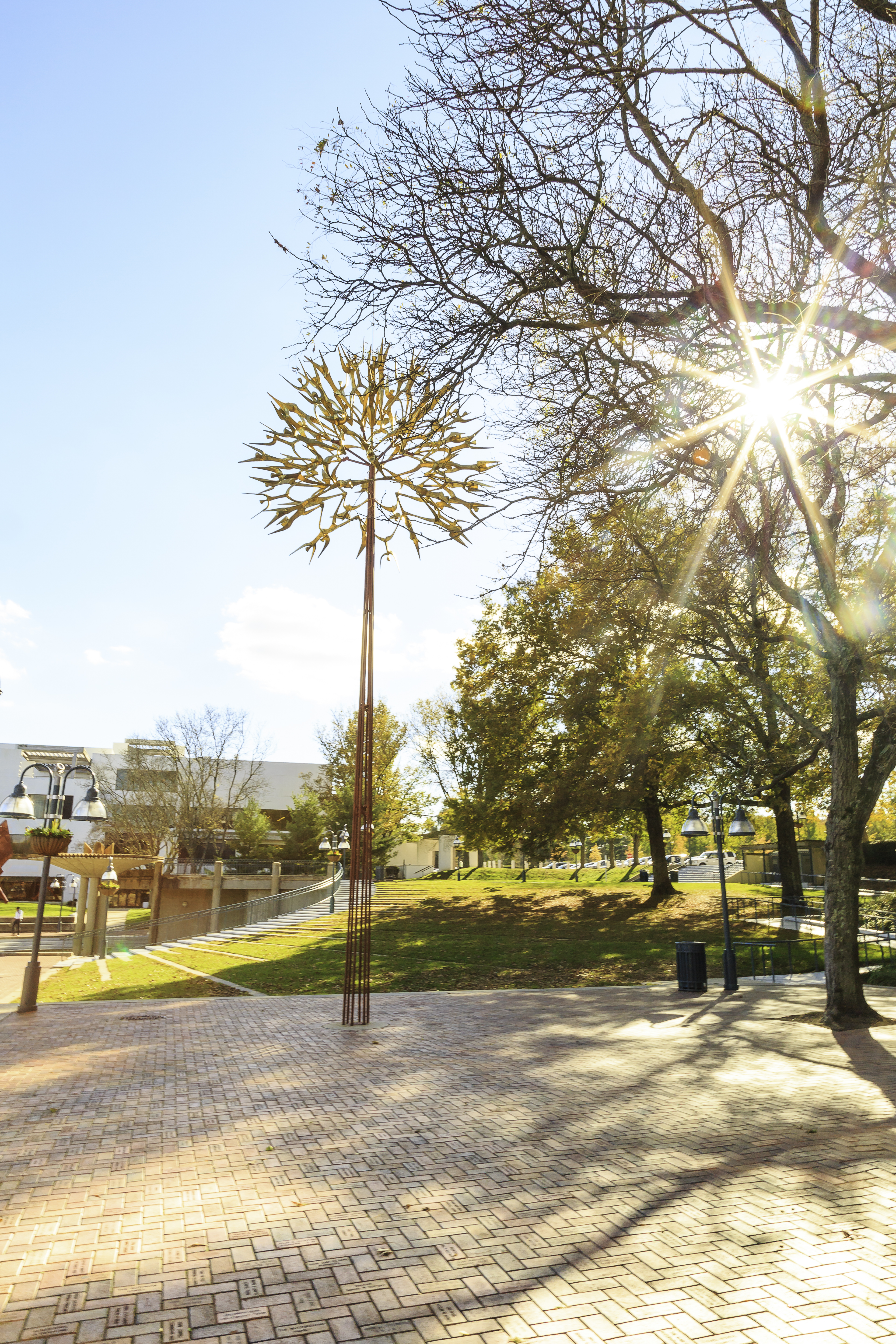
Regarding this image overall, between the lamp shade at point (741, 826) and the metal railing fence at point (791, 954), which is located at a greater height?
the lamp shade at point (741, 826)

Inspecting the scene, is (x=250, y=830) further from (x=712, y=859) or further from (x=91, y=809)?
(x=91, y=809)

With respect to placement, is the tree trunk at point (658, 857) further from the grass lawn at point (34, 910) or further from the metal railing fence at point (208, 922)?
the grass lawn at point (34, 910)

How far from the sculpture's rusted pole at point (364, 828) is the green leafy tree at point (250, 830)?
39.2 m

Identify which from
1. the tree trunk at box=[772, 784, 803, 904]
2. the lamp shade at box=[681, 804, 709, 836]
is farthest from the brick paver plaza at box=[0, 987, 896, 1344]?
the tree trunk at box=[772, 784, 803, 904]

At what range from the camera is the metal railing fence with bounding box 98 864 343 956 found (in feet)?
101

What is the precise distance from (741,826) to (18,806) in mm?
12961

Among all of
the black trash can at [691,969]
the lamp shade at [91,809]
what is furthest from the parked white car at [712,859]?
the lamp shade at [91,809]

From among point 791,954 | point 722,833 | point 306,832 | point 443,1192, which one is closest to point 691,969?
point 722,833

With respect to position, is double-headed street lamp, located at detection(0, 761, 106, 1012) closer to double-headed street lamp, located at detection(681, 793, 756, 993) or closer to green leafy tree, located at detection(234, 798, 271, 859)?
double-headed street lamp, located at detection(681, 793, 756, 993)

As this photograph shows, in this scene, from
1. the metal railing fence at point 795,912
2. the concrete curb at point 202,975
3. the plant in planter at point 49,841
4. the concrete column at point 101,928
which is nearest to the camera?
Result: the plant in planter at point 49,841

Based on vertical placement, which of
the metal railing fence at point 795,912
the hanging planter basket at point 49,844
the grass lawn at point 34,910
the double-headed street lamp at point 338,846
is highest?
the hanging planter basket at point 49,844

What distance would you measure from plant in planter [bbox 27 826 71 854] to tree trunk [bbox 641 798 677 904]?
74.4ft

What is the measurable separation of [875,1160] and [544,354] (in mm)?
7642

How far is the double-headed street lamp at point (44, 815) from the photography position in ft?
38.0
